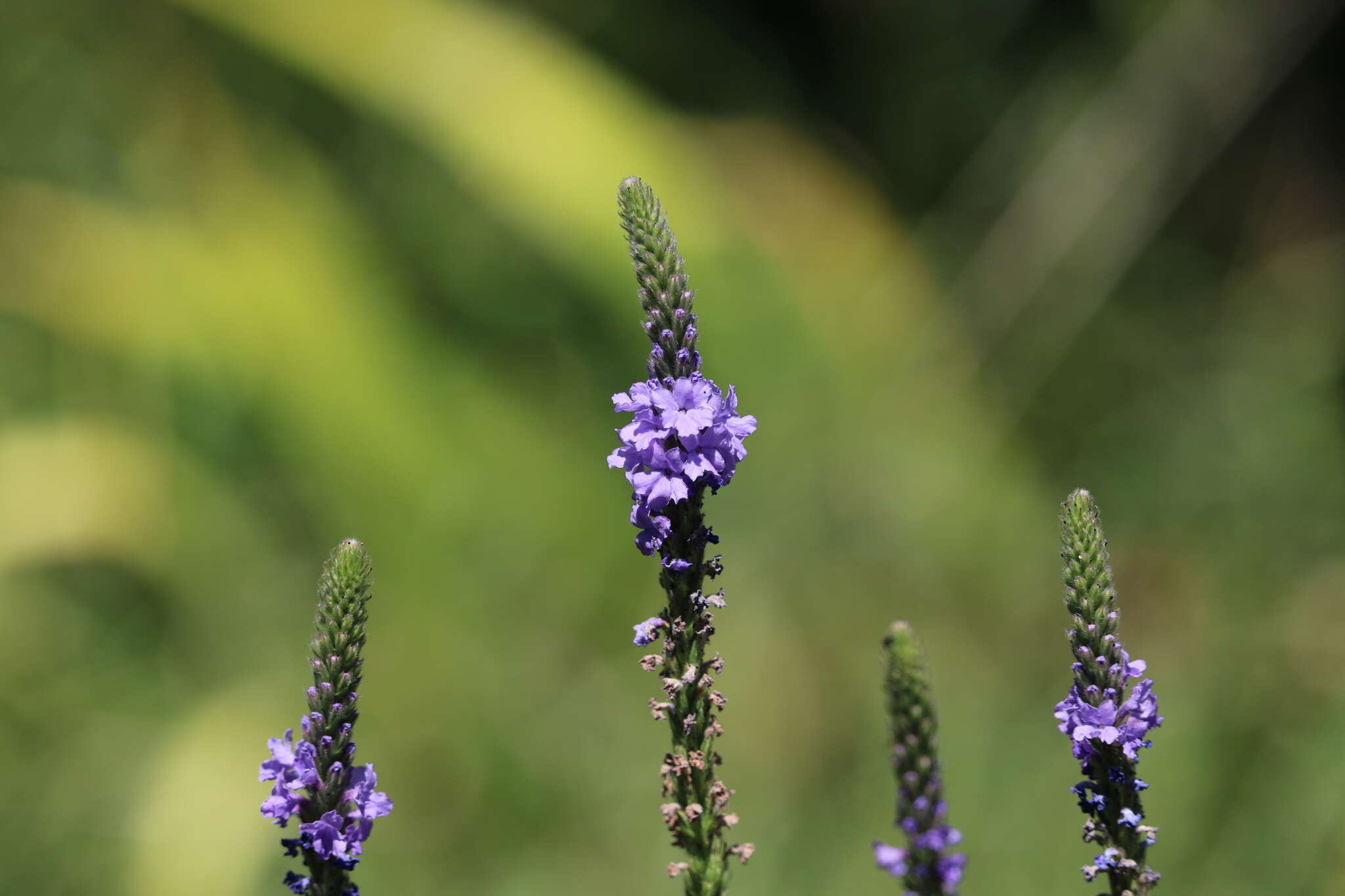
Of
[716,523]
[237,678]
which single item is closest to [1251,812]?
[716,523]

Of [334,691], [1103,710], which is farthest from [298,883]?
[1103,710]

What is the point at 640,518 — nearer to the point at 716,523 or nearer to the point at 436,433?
the point at 436,433

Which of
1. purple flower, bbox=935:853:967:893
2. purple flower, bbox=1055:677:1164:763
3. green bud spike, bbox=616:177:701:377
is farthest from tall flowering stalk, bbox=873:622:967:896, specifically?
green bud spike, bbox=616:177:701:377

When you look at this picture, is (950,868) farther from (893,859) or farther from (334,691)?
(334,691)

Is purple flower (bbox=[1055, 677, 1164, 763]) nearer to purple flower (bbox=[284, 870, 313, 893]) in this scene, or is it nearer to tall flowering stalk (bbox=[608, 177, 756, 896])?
tall flowering stalk (bbox=[608, 177, 756, 896])

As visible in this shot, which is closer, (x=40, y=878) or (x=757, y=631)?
(x=40, y=878)

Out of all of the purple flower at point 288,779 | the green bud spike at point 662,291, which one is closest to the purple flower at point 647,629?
the green bud spike at point 662,291
